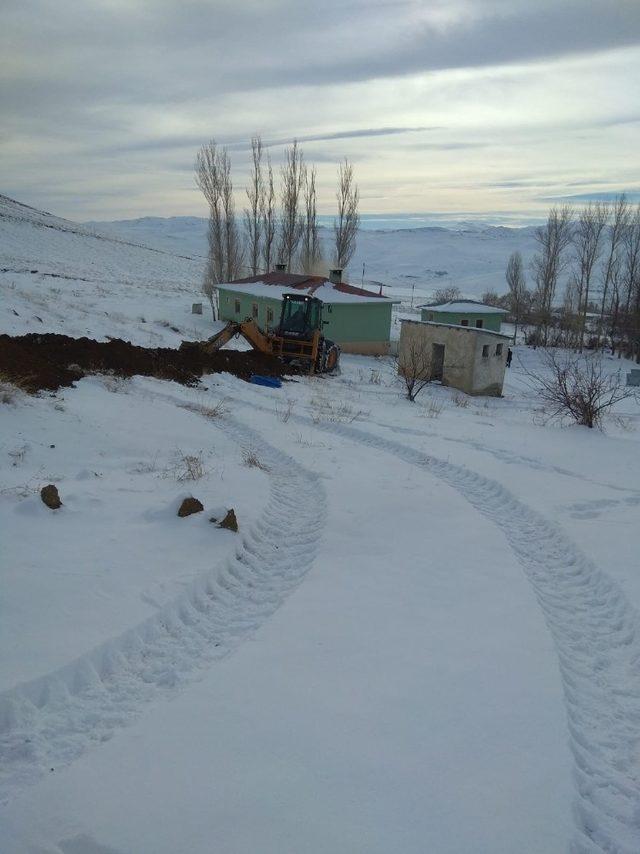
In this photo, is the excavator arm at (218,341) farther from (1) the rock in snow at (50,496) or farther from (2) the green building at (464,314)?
(2) the green building at (464,314)

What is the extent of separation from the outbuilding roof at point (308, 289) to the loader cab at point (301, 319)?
881 centimetres

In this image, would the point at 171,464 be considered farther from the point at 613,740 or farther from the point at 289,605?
the point at 613,740

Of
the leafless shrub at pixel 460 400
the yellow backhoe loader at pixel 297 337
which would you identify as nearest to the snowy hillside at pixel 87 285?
the yellow backhoe loader at pixel 297 337

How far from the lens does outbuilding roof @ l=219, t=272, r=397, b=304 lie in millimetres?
30688

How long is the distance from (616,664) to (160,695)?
11.6 feet

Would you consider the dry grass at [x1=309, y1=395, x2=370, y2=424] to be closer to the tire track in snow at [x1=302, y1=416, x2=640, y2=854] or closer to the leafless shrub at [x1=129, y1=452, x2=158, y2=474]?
the leafless shrub at [x1=129, y1=452, x2=158, y2=474]

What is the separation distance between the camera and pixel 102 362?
15328 mm

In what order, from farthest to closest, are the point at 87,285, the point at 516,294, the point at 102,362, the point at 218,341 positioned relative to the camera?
the point at 516,294 → the point at 87,285 → the point at 218,341 → the point at 102,362

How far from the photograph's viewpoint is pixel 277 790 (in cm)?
368

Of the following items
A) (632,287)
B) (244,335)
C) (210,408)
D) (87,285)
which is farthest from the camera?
(632,287)

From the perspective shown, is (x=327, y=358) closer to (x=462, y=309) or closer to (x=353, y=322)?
(x=353, y=322)

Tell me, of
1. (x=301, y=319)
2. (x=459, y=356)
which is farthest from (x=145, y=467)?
(x=459, y=356)

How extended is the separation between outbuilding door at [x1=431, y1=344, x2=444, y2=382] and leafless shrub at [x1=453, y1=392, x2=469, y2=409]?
6.21ft

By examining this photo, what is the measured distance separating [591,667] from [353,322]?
88.8 feet
